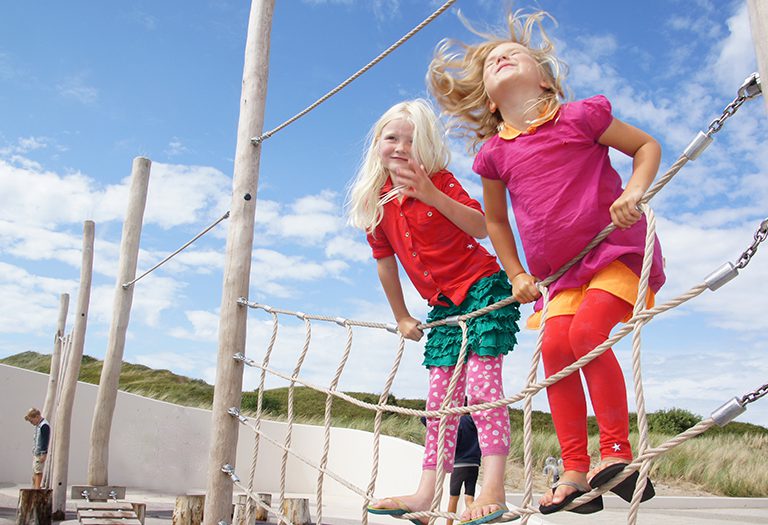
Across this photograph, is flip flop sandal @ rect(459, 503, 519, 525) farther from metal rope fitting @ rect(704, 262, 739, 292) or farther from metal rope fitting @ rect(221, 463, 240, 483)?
metal rope fitting @ rect(221, 463, 240, 483)

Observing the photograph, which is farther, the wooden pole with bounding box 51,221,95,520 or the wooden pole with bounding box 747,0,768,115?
the wooden pole with bounding box 51,221,95,520

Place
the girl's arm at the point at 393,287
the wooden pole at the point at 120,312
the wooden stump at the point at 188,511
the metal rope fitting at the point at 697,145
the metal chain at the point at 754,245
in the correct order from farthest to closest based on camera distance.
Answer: the wooden pole at the point at 120,312, the wooden stump at the point at 188,511, the girl's arm at the point at 393,287, the metal rope fitting at the point at 697,145, the metal chain at the point at 754,245

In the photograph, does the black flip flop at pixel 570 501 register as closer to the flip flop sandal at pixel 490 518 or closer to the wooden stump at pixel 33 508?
the flip flop sandal at pixel 490 518

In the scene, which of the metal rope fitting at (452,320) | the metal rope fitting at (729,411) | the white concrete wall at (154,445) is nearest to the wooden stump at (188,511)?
the metal rope fitting at (452,320)

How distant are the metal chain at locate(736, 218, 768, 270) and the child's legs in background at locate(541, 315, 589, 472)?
45cm

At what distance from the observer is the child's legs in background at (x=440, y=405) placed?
6.95ft

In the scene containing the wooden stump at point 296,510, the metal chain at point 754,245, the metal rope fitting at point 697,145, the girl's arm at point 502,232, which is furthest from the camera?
the wooden stump at point 296,510

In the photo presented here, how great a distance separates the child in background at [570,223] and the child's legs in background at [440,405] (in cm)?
50

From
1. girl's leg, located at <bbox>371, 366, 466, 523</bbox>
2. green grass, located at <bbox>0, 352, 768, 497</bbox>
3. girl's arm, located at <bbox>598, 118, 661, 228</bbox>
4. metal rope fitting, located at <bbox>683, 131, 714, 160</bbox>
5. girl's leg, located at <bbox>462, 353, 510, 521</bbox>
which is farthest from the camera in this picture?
green grass, located at <bbox>0, 352, 768, 497</bbox>

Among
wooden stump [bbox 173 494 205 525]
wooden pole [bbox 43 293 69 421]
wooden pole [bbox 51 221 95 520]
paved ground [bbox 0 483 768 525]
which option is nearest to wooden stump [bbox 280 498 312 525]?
wooden stump [bbox 173 494 205 525]

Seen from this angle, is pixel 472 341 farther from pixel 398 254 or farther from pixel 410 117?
pixel 410 117

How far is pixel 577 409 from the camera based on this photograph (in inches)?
62.4

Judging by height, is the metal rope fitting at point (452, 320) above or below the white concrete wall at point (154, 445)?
above

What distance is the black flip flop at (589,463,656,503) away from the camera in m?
1.40
